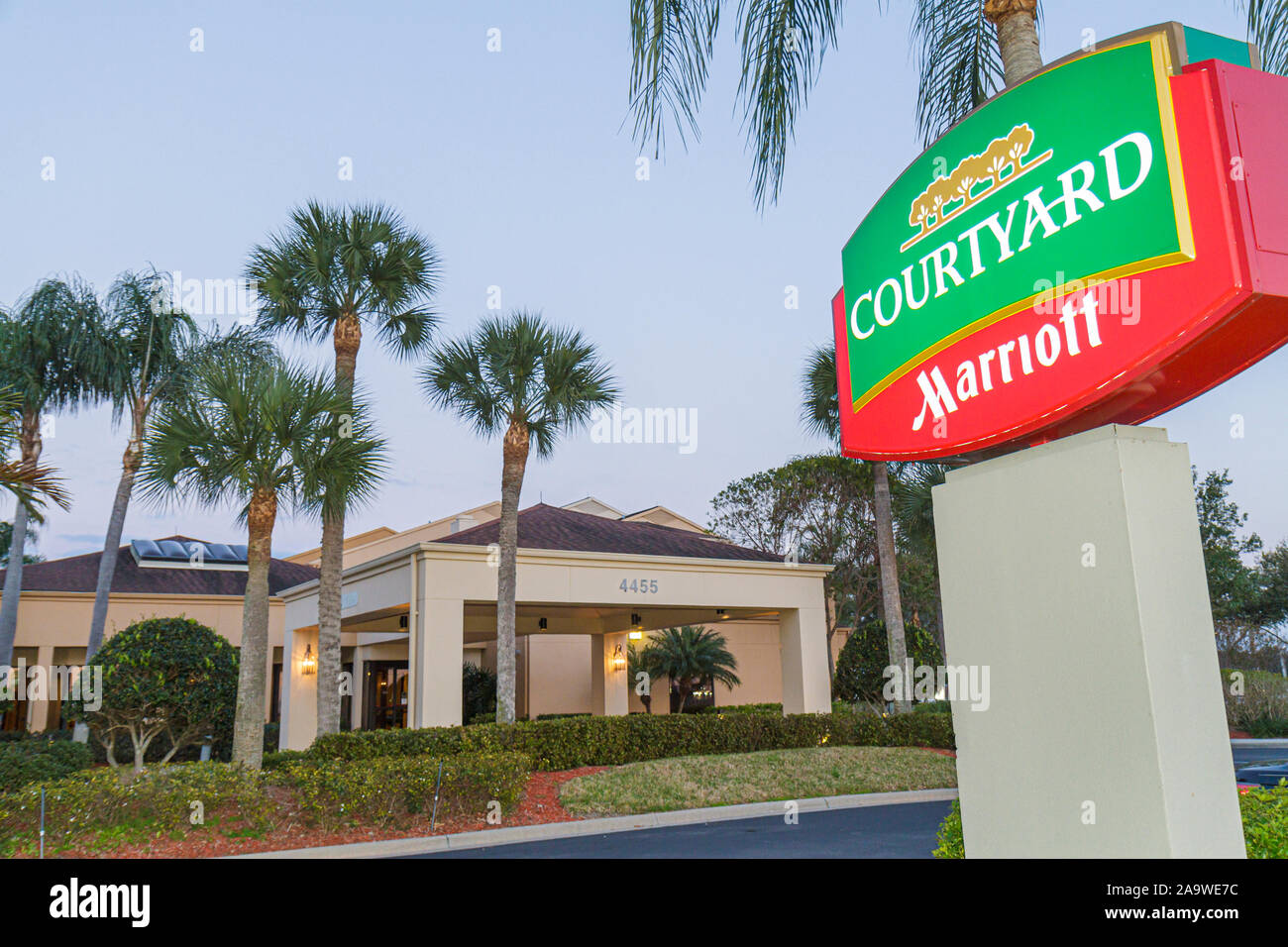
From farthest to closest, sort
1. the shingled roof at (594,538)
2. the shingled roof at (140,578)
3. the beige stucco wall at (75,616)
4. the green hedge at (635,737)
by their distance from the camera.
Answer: the shingled roof at (140,578) → the beige stucco wall at (75,616) → the shingled roof at (594,538) → the green hedge at (635,737)

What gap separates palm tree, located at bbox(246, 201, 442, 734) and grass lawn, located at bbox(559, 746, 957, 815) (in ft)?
17.6

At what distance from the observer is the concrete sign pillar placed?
3303 mm

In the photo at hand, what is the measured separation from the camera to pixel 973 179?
443 centimetres

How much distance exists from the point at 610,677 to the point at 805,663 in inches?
296

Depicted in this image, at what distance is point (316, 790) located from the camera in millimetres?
11383

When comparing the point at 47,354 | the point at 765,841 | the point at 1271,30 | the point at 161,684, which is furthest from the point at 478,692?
the point at 1271,30

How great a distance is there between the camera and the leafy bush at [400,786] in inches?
451

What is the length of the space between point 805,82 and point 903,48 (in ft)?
5.43

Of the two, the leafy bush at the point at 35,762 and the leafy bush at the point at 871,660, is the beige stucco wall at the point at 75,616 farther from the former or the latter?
the leafy bush at the point at 871,660

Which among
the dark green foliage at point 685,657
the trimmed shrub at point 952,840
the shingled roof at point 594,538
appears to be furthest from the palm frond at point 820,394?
the trimmed shrub at point 952,840

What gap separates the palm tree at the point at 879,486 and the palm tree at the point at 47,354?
62.5 feet
